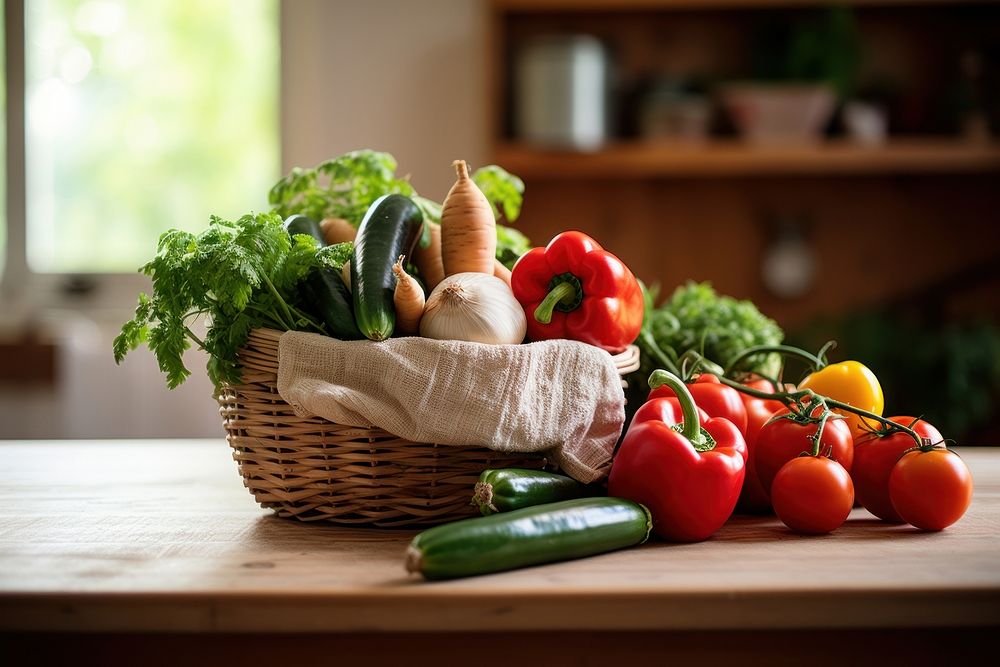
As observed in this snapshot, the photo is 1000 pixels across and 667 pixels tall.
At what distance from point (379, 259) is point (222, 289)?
0.16 metres

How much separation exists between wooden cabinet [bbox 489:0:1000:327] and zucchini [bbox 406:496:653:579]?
2176 millimetres

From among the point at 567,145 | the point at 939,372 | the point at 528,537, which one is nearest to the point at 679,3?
the point at 567,145

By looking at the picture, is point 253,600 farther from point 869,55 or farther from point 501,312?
point 869,55

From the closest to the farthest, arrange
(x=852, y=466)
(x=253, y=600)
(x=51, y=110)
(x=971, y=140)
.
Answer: (x=253, y=600) → (x=852, y=466) → (x=971, y=140) → (x=51, y=110)

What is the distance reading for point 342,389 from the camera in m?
0.97

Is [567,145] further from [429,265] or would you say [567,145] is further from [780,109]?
[429,265]

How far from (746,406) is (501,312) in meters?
0.34

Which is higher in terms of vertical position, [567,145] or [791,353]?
[567,145]

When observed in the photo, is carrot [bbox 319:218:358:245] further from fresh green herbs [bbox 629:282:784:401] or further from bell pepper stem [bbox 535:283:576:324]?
fresh green herbs [bbox 629:282:784:401]

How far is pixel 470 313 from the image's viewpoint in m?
1.01

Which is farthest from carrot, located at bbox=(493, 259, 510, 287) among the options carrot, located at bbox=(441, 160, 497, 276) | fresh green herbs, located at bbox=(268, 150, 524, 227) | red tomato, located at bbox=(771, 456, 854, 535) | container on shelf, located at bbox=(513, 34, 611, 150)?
container on shelf, located at bbox=(513, 34, 611, 150)

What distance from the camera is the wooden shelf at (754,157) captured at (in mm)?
2877

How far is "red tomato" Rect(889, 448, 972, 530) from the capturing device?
994mm

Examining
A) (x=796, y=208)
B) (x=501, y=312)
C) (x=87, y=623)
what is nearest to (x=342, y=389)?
(x=501, y=312)
